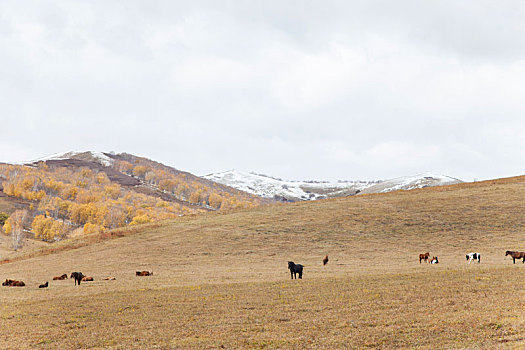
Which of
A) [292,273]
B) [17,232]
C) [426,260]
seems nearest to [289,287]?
[292,273]

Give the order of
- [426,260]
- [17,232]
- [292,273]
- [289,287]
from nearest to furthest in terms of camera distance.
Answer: [289,287] < [292,273] < [426,260] < [17,232]

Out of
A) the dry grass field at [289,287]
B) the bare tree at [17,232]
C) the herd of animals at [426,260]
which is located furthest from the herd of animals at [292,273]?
the bare tree at [17,232]

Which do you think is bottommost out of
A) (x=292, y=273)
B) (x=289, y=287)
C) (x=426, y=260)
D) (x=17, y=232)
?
(x=17, y=232)

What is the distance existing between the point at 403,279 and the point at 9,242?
152 m

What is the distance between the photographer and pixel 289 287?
1098 inches

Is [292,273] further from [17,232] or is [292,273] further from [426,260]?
[17,232]

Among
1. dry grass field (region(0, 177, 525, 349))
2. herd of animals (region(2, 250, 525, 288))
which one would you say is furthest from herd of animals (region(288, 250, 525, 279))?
dry grass field (region(0, 177, 525, 349))

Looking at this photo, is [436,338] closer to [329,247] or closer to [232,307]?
[232,307]

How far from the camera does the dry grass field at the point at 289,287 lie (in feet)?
52.1

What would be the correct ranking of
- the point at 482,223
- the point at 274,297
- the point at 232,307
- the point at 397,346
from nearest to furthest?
1. the point at 397,346
2. the point at 232,307
3. the point at 274,297
4. the point at 482,223

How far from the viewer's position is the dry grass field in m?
15.9

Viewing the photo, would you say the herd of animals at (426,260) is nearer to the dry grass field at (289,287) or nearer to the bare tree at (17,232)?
the dry grass field at (289,287)

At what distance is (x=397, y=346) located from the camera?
542 inches

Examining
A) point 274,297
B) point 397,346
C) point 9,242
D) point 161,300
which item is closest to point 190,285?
point 161,300
